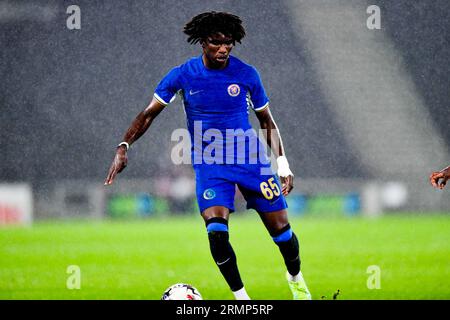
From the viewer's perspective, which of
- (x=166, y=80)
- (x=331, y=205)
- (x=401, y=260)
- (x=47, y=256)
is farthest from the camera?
(x=331, y=205)

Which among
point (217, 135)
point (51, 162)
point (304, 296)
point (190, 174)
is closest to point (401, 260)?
point (304, 296)

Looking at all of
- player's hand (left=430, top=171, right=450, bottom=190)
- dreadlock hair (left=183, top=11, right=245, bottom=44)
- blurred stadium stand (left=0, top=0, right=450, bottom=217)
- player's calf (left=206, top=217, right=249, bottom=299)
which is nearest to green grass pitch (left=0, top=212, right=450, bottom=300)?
player's calf (left=206, top=217, right=249, bottom=299)

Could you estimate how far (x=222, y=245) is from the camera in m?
6.85

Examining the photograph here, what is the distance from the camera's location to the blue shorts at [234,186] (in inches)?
276

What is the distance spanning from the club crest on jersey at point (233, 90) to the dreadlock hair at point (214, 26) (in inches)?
15.5

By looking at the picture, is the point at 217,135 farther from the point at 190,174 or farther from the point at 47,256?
the point at 190,174

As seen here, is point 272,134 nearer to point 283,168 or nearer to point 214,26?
point 283,168

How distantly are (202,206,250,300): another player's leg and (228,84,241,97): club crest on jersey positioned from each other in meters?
0.96

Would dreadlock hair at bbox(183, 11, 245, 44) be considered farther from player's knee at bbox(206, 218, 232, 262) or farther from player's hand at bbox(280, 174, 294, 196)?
player's knee at bbox(206, 218, 232, 262)

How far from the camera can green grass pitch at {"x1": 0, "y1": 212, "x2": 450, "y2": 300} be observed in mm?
9219

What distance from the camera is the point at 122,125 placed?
83.6 feet

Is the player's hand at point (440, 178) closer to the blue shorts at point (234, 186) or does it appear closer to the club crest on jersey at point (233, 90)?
the blue shorts at point (234, 186)

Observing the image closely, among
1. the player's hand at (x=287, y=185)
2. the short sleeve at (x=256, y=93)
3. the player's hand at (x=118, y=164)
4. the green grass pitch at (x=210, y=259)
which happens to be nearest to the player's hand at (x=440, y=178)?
the player's hand at (x=287, y=185)

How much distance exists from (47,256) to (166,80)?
7.10m
